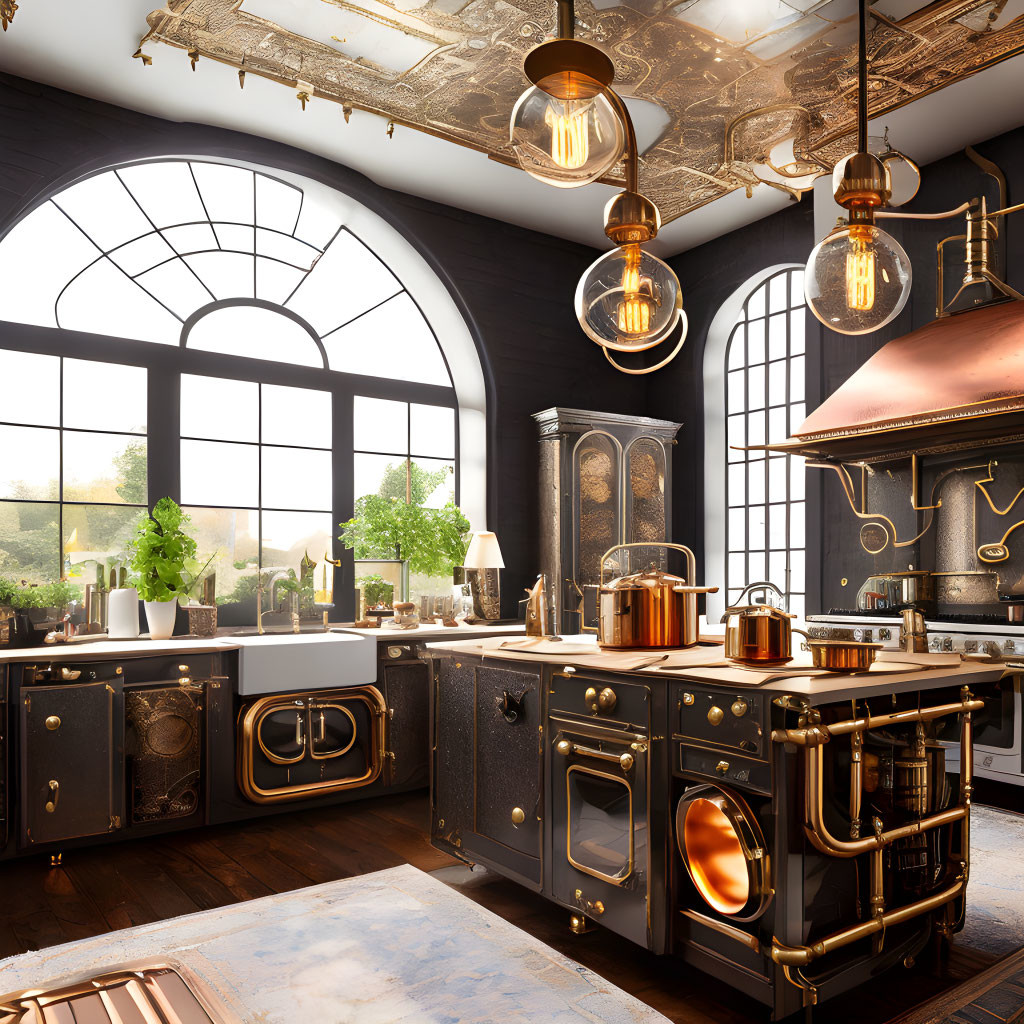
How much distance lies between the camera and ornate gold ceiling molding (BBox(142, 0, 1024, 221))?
261cm

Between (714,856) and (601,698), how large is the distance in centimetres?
57

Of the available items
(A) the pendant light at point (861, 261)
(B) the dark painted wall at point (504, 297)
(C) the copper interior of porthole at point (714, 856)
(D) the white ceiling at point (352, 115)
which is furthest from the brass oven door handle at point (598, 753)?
(D) the white ceiling at point (352, 115)

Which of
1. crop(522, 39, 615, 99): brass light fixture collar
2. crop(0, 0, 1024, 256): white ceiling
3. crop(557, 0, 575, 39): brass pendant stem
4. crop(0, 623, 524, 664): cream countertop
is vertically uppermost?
crop(0, 0, 1024, 256): white ceiling

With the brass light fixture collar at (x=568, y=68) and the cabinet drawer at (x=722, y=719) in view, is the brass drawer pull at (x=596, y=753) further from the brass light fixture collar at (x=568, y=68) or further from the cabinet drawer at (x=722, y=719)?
the brass light fixture collar at (x=568, y=68)

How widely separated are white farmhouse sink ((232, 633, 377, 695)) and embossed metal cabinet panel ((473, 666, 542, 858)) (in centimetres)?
140

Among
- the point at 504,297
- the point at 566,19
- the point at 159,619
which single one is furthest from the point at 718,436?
the point at 566,19

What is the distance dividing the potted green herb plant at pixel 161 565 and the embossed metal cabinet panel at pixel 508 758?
2.04m

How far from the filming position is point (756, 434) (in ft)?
22.0

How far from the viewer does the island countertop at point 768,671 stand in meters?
2.19

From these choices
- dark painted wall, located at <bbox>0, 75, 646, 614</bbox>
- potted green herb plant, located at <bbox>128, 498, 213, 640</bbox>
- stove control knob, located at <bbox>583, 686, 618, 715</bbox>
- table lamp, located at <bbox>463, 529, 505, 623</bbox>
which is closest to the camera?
stove control knob, located at <bbox>583, 686, 618, 715</bbox>

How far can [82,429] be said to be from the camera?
15.8 ft

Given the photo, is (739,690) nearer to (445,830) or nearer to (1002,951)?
(1002,951)

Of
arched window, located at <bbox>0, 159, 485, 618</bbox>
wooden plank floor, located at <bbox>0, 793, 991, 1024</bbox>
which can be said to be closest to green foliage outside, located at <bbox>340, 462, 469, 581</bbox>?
arched window, located at <bbox>0, 159, 485, 618</bbox>

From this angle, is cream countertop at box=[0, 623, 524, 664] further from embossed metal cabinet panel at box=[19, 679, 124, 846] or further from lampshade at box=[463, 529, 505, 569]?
lampshade at box=[463, 529, 505, 569]
